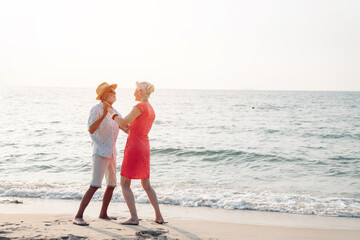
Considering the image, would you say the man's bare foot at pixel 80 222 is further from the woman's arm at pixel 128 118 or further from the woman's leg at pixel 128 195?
the woman's arm at pixel 128 118

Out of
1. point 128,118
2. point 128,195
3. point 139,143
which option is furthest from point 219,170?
point 128,118

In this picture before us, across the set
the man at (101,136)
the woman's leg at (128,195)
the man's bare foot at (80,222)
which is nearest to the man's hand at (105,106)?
the man at (101,136)

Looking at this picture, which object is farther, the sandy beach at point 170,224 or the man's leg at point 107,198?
the man's leg at point 107,198

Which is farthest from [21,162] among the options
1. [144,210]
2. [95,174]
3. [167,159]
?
[95,174]

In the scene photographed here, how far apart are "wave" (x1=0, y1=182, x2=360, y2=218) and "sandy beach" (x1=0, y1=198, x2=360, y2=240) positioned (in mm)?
279

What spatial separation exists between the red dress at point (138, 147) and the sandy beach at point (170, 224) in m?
0.68

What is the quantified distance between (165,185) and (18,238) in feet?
15.8

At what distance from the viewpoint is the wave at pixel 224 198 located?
22.5ft

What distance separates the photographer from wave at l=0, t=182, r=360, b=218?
6.87 m

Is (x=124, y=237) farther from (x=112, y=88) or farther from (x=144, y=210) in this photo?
(x=144, y=210)

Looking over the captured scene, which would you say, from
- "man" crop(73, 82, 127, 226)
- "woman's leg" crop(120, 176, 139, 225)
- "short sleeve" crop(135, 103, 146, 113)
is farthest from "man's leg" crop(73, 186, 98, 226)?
"short sleeve" crop(135, 103, 146, 113)

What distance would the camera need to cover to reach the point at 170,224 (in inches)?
205

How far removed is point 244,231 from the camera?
5.22m

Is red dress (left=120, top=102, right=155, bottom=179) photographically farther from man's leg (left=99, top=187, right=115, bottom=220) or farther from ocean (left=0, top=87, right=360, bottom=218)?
ocean (left=0, top=87, right=360, bottom=218)
